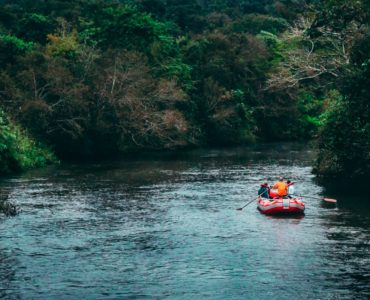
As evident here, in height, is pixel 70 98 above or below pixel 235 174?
above

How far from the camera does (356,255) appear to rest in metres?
27.7

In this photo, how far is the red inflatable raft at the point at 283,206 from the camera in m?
35.9

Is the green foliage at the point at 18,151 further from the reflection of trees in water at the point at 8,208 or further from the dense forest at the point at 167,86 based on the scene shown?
the reflection of trees in water at the point at 8,208

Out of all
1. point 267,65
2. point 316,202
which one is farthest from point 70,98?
point 267,65

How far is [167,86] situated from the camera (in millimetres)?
66938

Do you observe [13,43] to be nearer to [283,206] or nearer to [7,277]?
[283,206]

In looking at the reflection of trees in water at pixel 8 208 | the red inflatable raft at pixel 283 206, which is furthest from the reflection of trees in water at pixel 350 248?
the reflection of trees in water at pixel 8 208

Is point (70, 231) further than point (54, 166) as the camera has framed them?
No

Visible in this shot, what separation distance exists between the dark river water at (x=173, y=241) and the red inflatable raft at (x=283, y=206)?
1.55 ft

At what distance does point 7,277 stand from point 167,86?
43.1 m

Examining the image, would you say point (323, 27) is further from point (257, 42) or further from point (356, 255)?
point (257, 42)

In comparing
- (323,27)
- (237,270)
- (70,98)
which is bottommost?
(237,270)

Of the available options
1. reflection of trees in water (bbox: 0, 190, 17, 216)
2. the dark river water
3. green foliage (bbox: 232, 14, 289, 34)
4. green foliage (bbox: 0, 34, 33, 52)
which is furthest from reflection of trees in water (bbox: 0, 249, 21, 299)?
green foliage (bbox: 232, 14, 289, 34)

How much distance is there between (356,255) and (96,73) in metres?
38.4
